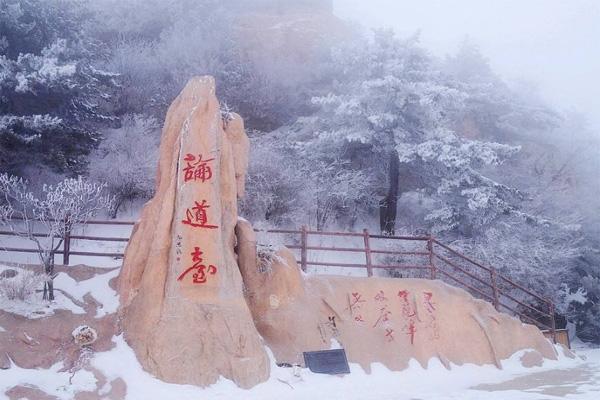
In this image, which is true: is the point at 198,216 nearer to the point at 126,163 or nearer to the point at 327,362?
the point at 327,362

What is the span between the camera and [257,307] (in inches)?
350

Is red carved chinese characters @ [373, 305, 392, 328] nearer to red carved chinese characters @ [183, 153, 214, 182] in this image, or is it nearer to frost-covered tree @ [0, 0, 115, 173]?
red carved chinese characters @ [183, 153, 214, 182]

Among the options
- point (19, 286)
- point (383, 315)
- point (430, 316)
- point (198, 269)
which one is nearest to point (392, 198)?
point (430, 316)

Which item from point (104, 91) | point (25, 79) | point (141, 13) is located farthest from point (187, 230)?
point (141, 13)

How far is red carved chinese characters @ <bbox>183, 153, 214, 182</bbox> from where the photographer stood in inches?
322

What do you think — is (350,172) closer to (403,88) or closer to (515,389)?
(403,88)

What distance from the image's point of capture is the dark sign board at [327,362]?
8547 mm

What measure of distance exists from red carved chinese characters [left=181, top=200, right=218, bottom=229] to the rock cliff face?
0.05ft

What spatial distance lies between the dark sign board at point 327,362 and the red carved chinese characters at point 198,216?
2.70 m

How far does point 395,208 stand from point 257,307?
7567 mm

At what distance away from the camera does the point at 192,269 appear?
25.5 feet

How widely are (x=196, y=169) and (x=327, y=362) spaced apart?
3.81 m

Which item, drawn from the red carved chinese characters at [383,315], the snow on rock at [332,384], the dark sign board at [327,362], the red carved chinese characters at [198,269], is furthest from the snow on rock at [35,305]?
the red carved chinese characters at [383,315]

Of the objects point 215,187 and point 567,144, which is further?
point 567,144
